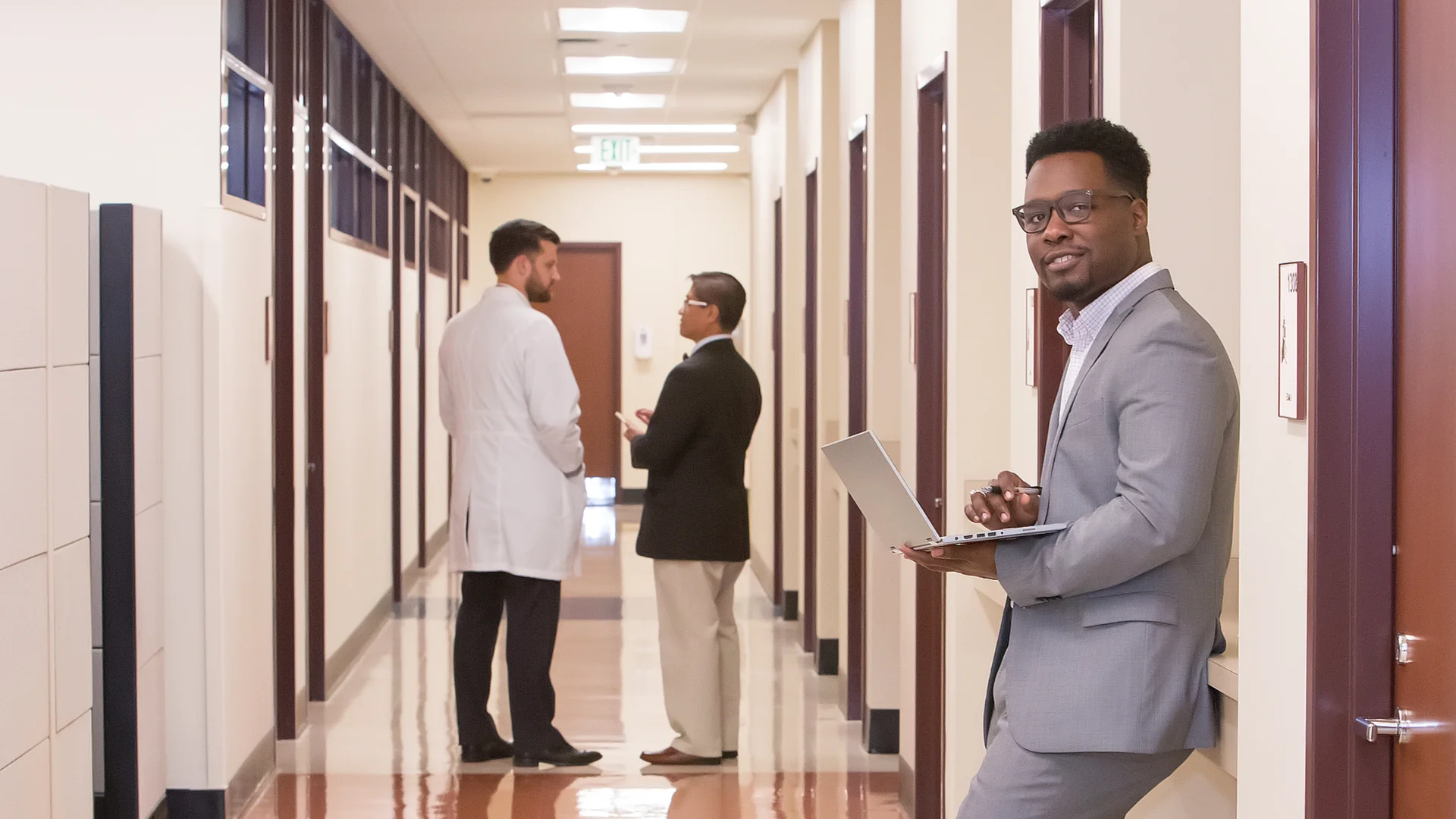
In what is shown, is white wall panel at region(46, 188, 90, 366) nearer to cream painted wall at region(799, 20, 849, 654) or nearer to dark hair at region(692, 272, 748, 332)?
dark hair at region(692, 272, 748, 332)

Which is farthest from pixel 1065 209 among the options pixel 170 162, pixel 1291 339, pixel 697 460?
pixel 170 162

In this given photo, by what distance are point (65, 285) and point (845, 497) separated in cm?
331

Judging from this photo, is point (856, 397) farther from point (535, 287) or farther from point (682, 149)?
point (682, 149)

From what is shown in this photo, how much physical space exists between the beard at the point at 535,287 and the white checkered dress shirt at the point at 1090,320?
10.8 ft

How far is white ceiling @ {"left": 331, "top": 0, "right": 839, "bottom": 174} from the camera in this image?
21.3 feet

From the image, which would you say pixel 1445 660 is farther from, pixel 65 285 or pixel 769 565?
pixel 769 565

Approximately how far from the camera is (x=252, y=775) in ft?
15.6

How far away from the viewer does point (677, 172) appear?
1382 cm

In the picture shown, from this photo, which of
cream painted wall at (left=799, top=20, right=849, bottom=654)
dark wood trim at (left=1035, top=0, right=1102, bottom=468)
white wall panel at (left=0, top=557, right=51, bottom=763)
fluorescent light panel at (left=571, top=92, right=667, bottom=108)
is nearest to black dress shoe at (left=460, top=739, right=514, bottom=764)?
cream painted wall at (left=799, top=20, right=849, bottom=654)

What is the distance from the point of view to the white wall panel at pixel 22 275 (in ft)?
10.4

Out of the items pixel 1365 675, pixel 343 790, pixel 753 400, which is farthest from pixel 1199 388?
pixel 343 790

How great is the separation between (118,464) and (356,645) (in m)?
3.24

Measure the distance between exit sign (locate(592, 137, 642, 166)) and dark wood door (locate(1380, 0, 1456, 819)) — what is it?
29.6ft

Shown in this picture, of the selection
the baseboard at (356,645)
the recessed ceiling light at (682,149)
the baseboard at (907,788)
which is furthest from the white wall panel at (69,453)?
the recessed ceiling light at (682,149)
